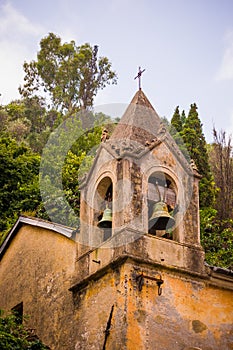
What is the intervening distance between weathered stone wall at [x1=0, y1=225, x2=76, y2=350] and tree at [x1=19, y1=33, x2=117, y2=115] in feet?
82.3

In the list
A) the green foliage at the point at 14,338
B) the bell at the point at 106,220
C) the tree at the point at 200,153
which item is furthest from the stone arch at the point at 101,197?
the tree at the point at 200,153

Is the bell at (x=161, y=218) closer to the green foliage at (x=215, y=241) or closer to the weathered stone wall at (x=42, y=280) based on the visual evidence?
the weathered stone wall at (x=42, y=280)

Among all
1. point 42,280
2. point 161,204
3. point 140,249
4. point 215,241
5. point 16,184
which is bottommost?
point 140,249

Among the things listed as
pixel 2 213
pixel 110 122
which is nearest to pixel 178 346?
pixel 2 213

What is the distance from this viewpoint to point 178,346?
13867 mm

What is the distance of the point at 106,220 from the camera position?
607 inches

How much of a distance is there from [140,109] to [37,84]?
102 feet

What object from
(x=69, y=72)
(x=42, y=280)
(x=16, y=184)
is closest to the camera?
(x=42, y=280)

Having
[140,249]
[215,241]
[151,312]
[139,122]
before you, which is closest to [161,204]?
[140,249]

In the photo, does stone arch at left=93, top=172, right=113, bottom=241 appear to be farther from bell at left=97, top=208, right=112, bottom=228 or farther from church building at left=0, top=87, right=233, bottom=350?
bell at left=97, top=208, right=112, bottom=228

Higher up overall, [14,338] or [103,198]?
[103,198]

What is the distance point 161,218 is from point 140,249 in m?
1.16

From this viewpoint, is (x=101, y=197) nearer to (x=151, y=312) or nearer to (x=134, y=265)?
(x=134, y=265)

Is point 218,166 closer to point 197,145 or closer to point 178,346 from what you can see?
point 197,145
